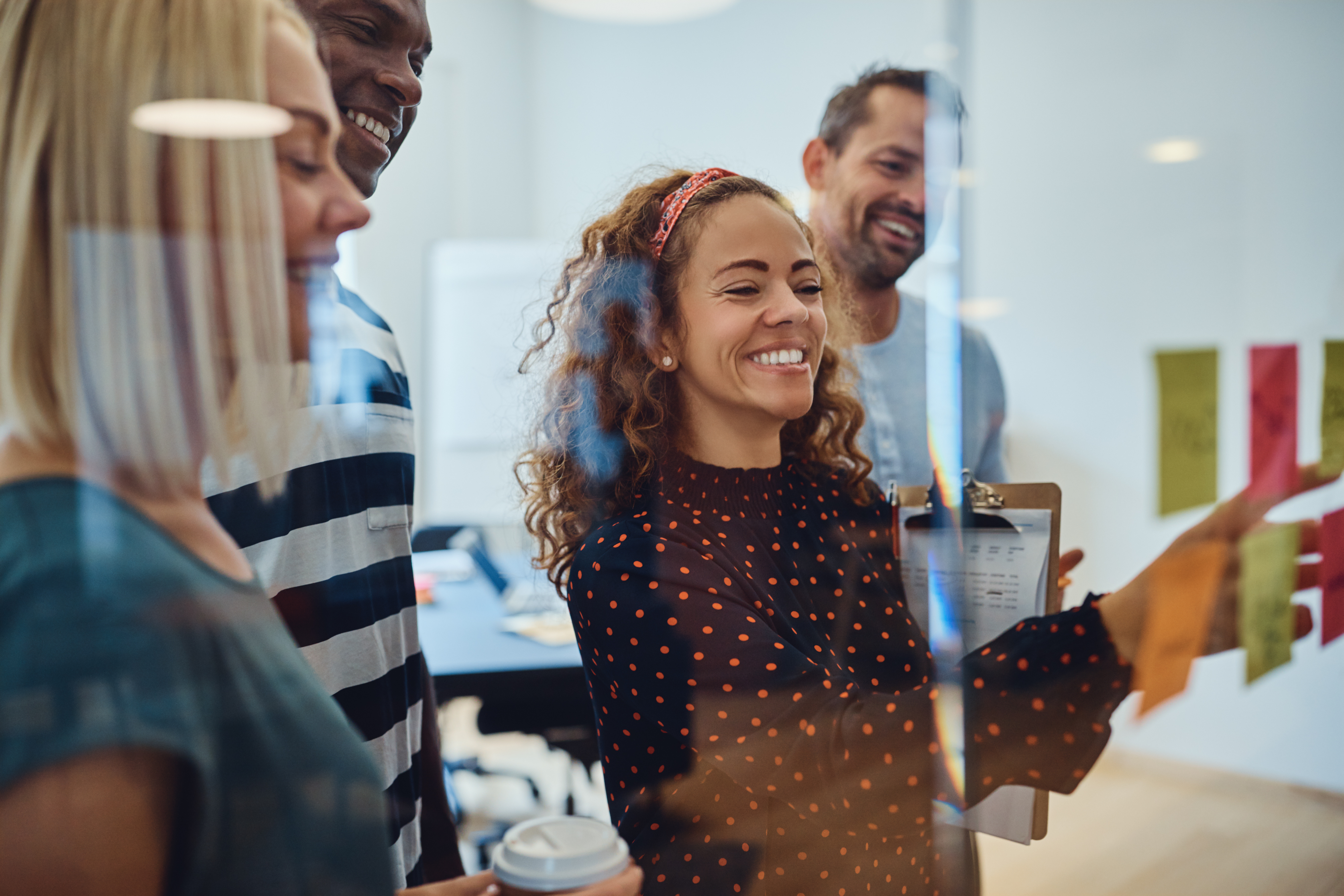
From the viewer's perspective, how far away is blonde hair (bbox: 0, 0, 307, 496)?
0.42 m

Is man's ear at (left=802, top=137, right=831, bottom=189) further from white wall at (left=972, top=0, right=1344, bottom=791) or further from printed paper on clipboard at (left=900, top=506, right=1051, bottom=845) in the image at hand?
printed paper on clipboard at (left=900, top=506, right=1051, bottom=845)

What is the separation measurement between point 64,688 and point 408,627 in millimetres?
342

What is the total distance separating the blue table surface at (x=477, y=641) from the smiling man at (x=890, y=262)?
701 mm

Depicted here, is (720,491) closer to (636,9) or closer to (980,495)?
(980,495)

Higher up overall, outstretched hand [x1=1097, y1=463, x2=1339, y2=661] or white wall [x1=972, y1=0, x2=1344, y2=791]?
white wall [x1=972, y1=0, x2=1344, y2=791]

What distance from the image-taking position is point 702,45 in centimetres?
101

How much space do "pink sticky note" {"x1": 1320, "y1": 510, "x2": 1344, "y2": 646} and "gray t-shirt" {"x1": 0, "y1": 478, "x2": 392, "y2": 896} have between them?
79 centimetres

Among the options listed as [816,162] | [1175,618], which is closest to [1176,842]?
[1175,618]

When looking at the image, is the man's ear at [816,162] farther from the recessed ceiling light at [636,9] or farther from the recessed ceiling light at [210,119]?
the recessed ceiling light at [210,119]

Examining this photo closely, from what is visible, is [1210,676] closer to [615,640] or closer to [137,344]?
[615,640]

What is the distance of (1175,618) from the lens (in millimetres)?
621

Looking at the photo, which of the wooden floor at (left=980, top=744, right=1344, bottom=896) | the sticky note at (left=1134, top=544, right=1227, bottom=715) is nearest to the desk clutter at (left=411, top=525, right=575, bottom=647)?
the wooden floor at (left=980, top=744, right=1344, bottom=896)

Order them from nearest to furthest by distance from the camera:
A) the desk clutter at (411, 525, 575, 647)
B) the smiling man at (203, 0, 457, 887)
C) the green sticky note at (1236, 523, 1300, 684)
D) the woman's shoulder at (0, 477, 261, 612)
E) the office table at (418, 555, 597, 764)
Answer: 1. the woman's shoulder at (0, 477, 261, 612)
2. the smiling man at (203, 0, 457, 887)
3. the green sticky note at (1236, 523, 1300, 684)
4. the office table at (418, 555, 597, 764)
5. the desk clutter at (411, 525, 575, 647)

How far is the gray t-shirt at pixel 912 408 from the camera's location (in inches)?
32.3
